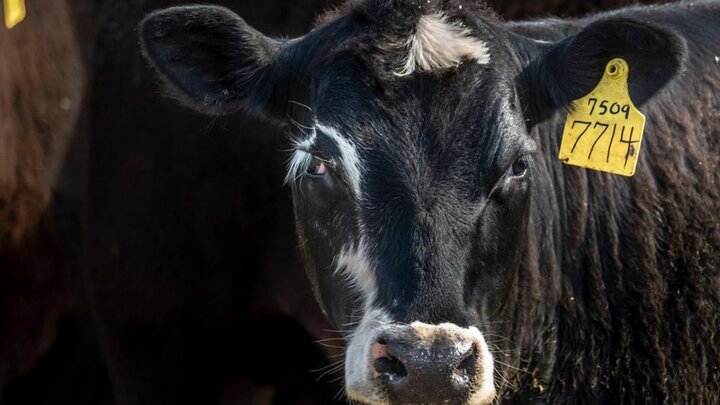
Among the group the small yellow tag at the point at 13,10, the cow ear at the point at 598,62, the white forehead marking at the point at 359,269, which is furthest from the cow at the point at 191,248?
the cow ear at the point at 598,62

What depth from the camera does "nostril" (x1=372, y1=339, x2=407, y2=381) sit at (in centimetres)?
388

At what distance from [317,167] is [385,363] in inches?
33.3

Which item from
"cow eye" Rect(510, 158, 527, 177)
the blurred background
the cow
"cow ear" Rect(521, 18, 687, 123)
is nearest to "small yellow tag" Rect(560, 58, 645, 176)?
"cow ear" Rect(521, 18, 687, 123)

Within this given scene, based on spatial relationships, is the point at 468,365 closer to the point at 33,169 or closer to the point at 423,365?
the point at 423,365

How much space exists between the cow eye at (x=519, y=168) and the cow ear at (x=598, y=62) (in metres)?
0.26

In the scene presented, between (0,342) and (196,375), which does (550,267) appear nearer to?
(196,375)

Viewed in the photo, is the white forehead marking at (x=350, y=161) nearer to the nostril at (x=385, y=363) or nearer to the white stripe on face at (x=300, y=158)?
the white stripe on face at (x=300, y=158)

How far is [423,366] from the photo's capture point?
380 cm

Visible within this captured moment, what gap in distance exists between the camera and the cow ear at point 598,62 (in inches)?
174

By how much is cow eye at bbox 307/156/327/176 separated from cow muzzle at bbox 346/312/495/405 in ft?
2.17

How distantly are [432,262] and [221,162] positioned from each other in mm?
2180

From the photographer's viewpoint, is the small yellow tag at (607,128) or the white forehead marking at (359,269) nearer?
the white forehead marking at (359,269)

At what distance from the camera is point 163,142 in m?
6.04

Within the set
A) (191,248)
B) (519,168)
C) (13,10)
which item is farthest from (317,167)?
(13,10)
